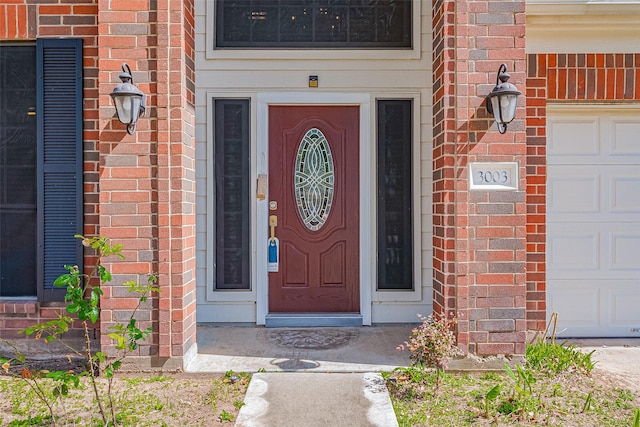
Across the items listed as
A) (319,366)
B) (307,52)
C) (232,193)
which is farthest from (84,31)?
(319,366)

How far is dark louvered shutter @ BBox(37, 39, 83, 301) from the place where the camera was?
3.53 m

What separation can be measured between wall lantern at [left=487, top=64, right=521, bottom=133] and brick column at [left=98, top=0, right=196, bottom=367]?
2.17 metres

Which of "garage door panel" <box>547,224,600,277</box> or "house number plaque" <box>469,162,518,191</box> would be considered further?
"garage door panel" <box>547,224,600,277</box>

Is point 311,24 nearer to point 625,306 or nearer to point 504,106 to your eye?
point 504,106

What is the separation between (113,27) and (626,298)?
4.78m

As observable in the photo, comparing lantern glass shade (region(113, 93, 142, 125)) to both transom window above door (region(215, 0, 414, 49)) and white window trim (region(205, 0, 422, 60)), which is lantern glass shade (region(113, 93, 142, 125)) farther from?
transom window above door (region(215, 0, 414, 49))

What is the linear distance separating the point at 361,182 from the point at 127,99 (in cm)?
227

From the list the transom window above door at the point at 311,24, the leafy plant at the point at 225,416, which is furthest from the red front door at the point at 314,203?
the leafy plant at the point at 225,416

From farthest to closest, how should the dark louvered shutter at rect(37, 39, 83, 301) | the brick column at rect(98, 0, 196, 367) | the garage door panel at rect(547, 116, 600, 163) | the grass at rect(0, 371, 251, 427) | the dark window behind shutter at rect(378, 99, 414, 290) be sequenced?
the dark window behind shutter at rect(378, 99, 414, 290)
the garage door panel at rect(547, 116, 600, 163)
the dark louvered shutter at rect(37, 39, 83, 301)
the brick column at rect(98, 0, 196, 367)
the grass at rect(0, 371, 251, 427)

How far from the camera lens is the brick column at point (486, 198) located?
3328mm

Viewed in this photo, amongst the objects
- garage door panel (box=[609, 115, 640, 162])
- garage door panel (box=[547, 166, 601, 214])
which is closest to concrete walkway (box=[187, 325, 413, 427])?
garage door panel (box=[547, 166, 601, 214])

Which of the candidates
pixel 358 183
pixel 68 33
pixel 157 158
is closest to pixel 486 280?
pixel 358 183

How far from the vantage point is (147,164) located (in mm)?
3279

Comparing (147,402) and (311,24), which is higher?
(311,24)
